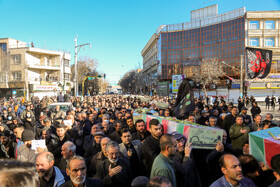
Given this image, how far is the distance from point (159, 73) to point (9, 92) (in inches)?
1472

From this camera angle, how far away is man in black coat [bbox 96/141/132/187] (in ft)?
9.90

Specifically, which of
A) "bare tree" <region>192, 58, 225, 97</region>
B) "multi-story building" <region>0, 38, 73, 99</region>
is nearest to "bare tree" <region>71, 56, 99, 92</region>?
"multi-story building" <region>0, 38, 73, 99</region>

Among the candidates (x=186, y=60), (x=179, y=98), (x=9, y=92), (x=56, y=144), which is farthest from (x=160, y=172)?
(x=186, y=60)

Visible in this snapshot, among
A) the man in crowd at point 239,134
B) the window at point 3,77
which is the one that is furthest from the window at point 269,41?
the window at point 3,77

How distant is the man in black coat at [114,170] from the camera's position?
3018 mm

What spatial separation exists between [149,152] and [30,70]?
142 feet

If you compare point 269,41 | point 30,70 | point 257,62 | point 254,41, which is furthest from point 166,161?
point 254,41

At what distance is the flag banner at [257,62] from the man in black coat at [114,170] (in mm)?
15222

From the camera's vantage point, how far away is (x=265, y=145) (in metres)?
3.01

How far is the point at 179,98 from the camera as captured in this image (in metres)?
6.78

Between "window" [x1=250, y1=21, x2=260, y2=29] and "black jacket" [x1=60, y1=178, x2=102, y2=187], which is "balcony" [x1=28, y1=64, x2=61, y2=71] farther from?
"black jacket" [x1=60, y1=178, x2=102, y2=187]

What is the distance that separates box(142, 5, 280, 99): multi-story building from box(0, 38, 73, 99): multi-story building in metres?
28.6

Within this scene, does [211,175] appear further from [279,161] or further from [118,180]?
[118,180]

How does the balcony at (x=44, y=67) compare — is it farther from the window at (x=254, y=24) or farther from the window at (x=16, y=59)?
the window at (x=254, y=24)
